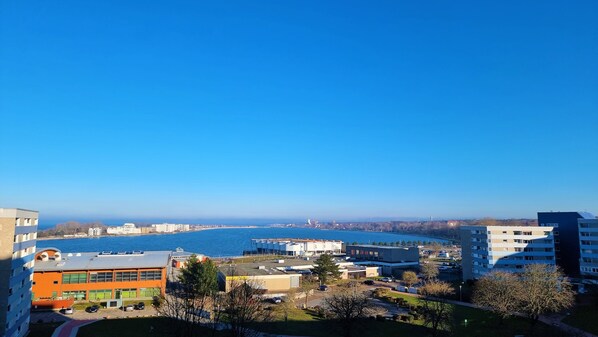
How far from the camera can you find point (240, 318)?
68.0 feet

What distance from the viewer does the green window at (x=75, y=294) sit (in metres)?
36.4

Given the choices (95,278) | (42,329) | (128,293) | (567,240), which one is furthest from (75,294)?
(567,240)

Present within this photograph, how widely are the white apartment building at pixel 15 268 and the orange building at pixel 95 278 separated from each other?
1184 centimetres

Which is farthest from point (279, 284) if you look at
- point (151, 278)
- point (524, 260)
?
point (524, 260)

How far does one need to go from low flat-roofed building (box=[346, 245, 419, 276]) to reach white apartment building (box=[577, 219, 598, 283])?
73.2ft

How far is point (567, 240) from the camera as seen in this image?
50344 millimetres

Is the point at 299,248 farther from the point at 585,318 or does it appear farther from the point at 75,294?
the point at 585,318

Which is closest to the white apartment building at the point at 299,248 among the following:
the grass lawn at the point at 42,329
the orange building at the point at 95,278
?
the orange building at the point at 95,278

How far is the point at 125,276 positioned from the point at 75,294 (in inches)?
181

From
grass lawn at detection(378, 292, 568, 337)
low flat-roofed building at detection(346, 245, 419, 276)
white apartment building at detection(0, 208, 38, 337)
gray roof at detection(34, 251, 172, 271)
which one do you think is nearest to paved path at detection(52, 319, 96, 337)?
white apartment building at detection(0, 208, 38, 337)

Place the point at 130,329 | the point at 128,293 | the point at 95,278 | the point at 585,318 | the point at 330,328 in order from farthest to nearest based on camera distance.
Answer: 1. the point at 128,293
2. the point at 95,278
3. the point at 585,318
4. the point at 330,328
5. the point at 130,329

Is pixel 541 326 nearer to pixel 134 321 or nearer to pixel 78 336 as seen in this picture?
pixel 134 321

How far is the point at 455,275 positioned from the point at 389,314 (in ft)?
85.5

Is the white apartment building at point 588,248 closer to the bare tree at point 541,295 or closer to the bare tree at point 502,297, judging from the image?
the bare tree at point 541,295
